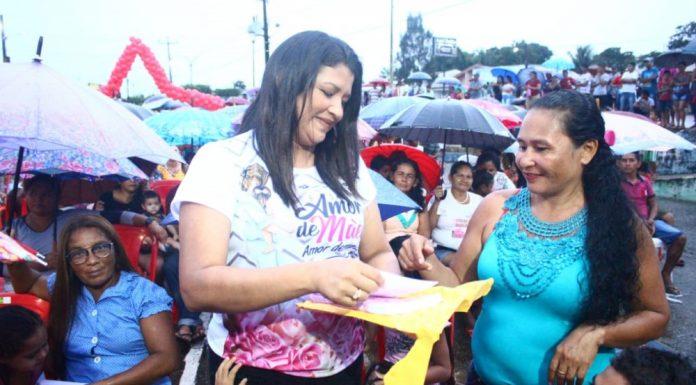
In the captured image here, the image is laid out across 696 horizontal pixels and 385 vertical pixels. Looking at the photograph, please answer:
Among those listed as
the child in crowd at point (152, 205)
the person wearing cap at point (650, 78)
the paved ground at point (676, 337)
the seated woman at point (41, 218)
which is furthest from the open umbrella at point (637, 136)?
the person wearing cap at point (650, 78)

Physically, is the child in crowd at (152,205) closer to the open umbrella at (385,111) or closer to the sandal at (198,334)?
the sandal at (198,334)

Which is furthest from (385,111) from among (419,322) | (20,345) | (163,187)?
(419,322)

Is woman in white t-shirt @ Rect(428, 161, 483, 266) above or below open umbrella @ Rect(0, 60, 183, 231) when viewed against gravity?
below

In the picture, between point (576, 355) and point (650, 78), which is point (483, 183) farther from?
point (650, 78)

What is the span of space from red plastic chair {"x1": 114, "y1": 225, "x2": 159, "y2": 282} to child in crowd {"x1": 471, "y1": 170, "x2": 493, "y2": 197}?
3946mm

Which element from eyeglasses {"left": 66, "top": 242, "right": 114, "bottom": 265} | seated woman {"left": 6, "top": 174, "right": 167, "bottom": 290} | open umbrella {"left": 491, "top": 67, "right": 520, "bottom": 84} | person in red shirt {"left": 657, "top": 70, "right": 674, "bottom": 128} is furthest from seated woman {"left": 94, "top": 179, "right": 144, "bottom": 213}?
open umbrella {"left": 491, "top": 67, "right": 520, "bottom": 84}

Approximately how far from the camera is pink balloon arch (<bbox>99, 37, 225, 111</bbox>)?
51.2 ft

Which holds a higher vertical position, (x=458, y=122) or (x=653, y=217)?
(x=458, y=122)

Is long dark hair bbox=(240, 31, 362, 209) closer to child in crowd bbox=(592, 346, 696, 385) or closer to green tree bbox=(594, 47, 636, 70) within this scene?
child in crowd bbox=(592, 346, 696, 385)

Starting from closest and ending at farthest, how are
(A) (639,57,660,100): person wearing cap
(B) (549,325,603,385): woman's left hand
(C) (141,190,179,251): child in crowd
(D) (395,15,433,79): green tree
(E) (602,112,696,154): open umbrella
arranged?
(B) (549,325,603,385): woman's left hand → (E) (602,112,696,154): open umbrella → (C) (141,190,179,251): child in crowd → (A) (639,57,660,100): person wearing cap → (D) (395,15,433,79): green tree

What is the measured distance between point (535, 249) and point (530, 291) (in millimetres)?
161

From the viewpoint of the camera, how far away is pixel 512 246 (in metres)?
1.90

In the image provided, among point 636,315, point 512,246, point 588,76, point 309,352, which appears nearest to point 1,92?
point 309,352

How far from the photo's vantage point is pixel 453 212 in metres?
5.50
